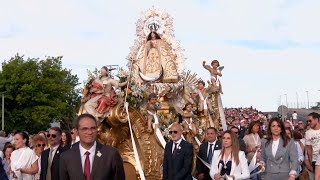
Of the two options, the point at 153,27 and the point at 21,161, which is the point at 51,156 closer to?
the point at 21,161

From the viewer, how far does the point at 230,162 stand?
870 centimetres

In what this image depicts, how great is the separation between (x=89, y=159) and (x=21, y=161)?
446 centimetres

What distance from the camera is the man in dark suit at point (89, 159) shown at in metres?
5.55

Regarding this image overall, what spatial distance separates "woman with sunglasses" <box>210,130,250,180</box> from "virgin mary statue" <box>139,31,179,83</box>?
1077cm

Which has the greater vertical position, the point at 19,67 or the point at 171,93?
the point at 19,67

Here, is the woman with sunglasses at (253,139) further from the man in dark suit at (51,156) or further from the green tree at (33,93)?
the green tree at (33,93)

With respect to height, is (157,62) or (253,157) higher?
(157,62)

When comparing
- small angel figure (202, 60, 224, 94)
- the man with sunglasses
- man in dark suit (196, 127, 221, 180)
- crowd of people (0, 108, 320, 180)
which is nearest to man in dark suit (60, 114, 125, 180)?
crowd of people (0, 108, 320, 180)

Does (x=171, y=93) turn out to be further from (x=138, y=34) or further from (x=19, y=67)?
(x=19, y=67)

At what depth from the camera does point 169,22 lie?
2012cm

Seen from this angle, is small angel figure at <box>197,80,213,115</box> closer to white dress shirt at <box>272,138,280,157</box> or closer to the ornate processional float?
the ornate processional float

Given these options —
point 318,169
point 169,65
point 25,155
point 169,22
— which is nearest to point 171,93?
point 169,65

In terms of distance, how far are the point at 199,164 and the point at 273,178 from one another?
2071 millimetres

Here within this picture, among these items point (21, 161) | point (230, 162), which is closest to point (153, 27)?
point (21, 161)
